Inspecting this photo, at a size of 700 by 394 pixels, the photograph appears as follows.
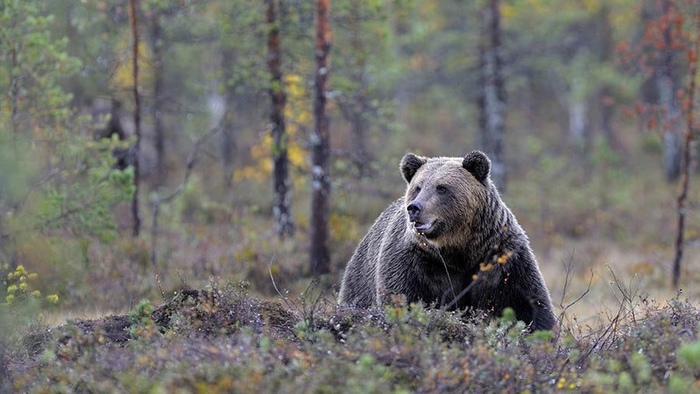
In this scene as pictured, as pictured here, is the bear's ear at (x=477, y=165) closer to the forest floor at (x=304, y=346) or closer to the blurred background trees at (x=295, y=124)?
the forest floor at (x=304, y=346)

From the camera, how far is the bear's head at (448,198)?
713cm

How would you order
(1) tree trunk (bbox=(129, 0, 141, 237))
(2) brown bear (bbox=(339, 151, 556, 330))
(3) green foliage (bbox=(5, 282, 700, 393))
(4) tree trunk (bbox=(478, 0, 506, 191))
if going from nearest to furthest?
(3) green foliage (bbox=(5, 282, 700, 393)) < (2) brown bear (bbox=(339, 151, 556, 330)) < (1) tree trunk (bbox=(129, 0, 141, 237)) < (4) tree trunk (bbox=(478, 0, 506, 191))

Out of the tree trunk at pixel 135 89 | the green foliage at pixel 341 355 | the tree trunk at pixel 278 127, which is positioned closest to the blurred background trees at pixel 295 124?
the tree trunk at pixel 278 127

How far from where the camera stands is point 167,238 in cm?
1544

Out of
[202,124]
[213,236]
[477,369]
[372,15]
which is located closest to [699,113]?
[372,15]

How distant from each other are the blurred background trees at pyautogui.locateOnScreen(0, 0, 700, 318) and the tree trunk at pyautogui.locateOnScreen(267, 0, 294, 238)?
4 centimetres

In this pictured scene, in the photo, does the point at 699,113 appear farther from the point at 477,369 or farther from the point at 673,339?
the point at 477,369

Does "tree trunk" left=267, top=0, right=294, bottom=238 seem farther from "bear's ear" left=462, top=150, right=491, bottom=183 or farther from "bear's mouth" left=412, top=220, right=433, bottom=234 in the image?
"bear's mouth" left=412, top=220, right=433, bottom=234

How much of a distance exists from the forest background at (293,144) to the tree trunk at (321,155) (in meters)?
0.11

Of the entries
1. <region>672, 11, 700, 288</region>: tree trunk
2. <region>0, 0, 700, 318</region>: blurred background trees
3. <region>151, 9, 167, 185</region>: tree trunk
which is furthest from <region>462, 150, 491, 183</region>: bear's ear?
<region>151, 9, 167, 185</region>: tree trunk

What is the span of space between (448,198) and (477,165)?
1.41 feet

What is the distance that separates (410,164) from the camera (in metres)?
7.84

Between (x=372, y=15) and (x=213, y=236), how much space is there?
194 inches

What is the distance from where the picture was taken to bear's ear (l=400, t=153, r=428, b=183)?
778cm
